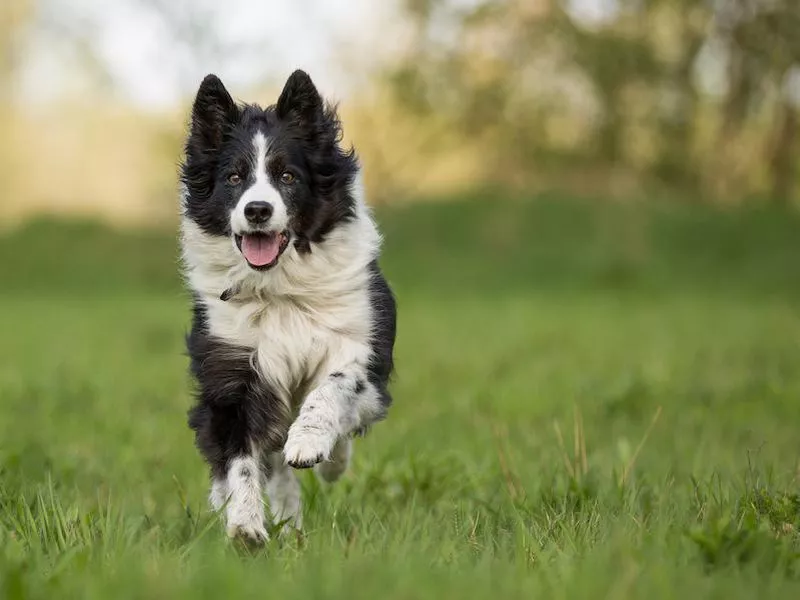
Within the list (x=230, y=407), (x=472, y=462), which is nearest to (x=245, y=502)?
(x=230, y=407)

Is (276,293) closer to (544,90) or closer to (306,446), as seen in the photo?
(306,446)

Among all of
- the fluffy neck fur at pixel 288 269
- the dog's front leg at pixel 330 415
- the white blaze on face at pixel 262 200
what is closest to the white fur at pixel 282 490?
the dog's front leg at pixel 330 415

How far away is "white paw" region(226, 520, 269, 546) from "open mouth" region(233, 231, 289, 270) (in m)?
1.01

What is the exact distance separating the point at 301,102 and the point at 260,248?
756mm

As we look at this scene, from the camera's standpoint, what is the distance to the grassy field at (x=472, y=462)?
2.94 metres

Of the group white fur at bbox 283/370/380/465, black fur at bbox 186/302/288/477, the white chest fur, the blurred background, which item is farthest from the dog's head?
the blurred background

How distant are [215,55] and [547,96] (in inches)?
350

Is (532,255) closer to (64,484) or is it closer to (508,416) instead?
(508,416)

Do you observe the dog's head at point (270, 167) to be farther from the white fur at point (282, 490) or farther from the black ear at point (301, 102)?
the white fur at point (282, 490)

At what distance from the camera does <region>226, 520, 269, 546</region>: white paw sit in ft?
12.3

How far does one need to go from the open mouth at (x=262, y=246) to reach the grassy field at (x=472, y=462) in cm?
102

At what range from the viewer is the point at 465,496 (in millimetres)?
4809

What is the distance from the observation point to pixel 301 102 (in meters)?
4.62

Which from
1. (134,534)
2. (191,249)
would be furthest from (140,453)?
(134,534)
